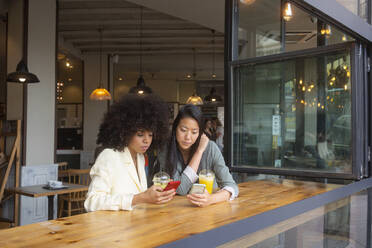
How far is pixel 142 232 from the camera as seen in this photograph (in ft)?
4.48

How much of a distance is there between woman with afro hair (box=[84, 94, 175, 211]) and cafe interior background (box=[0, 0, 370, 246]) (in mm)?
944

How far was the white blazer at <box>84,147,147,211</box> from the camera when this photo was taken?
5.57ft

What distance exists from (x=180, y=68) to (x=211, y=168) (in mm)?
8801

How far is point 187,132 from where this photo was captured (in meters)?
2.14

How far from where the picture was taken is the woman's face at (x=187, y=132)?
7.01ft

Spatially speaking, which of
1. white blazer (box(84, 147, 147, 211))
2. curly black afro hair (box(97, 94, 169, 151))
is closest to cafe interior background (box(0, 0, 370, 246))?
curly black afro hair (box(97, 94, 169, 151))

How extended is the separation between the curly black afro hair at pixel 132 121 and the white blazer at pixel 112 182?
0.07 meters

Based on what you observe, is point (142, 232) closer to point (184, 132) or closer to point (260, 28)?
point (184, 132)

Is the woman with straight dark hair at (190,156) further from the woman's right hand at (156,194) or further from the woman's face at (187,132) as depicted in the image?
the woman's right hand at (156,194)

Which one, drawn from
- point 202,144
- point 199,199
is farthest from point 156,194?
point 202,144

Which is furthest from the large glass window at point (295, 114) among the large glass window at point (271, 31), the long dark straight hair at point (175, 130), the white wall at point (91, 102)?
the white wall at point (91, 102)

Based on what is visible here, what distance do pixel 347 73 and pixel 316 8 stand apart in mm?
1241

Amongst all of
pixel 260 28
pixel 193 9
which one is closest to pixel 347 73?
pixel 260 28

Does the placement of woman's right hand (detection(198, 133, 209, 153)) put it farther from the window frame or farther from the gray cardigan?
the window frame
